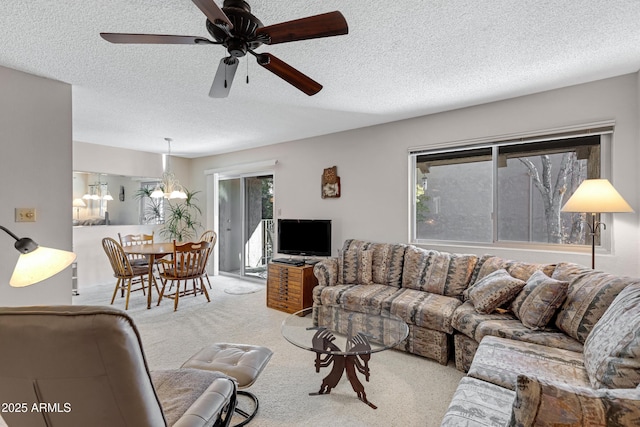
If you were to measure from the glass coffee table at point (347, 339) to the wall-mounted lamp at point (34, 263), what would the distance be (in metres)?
1.45

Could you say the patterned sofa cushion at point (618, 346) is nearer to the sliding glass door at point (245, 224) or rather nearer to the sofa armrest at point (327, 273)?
the sofa armrest at point (327, 273)

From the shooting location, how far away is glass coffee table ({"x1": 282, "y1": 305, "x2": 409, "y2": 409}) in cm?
212

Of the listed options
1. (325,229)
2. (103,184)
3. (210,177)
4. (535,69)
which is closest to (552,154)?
(535,69)

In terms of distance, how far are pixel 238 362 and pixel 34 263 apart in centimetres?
116

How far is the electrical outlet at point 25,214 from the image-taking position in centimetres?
247

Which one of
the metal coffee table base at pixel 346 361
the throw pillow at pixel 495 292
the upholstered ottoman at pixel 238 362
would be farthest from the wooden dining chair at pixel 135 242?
the throw pillow at pixel 495 292

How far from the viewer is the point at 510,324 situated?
2.28 meters

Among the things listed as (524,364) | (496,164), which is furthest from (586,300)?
(496,164)

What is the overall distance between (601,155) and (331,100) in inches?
98.9

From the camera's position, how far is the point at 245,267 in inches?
233

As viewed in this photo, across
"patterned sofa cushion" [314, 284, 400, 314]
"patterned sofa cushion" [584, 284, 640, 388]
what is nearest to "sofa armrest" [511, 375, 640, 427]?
"patterned sofa cushion" [584, 284, 640, 388]

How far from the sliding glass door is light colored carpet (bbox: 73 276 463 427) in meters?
1.74

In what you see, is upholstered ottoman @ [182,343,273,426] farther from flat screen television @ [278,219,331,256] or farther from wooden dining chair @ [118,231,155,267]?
wooden dining chair @ [118,231,155,267]

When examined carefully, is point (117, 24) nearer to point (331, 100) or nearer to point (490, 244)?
point (331, 100)
